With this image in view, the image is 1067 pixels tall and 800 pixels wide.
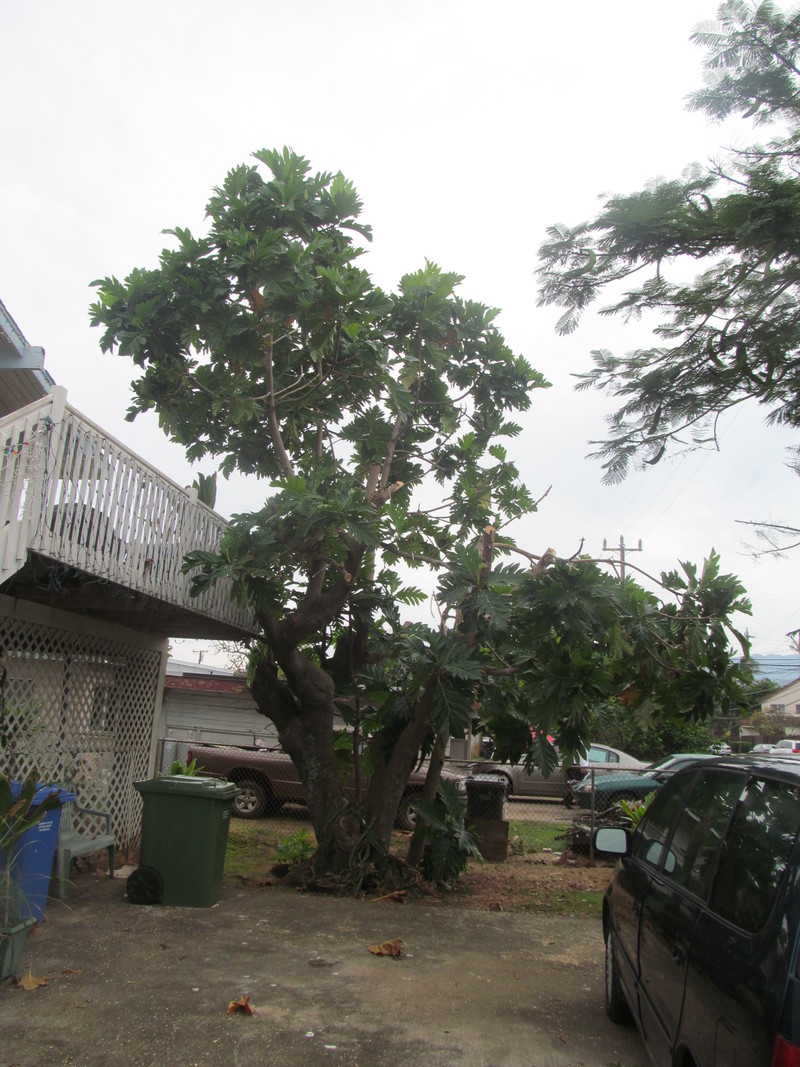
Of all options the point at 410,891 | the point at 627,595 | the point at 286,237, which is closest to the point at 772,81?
the point at 627,595

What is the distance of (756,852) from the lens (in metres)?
2.56

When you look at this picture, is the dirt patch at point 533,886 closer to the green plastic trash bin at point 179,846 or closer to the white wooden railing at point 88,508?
the green plastic trash bin at point 179,846

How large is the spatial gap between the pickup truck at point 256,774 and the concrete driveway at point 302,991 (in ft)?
18.1

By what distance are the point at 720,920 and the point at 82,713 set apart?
6.92 metres

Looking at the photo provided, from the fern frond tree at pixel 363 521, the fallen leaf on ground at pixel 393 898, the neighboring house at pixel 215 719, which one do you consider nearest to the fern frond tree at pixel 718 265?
the fern frond tree at pixel 363 521

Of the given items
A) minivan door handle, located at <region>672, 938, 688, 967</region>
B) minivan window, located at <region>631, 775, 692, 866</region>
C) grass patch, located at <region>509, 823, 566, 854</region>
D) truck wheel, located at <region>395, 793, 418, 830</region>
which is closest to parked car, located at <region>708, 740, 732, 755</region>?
grass patch, located at <region>509, 823, 566, 854</region>

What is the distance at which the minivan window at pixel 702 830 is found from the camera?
116 inches

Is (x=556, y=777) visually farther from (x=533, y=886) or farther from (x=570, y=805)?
(x=533, y=886)

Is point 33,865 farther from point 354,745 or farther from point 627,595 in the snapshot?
point 627,595

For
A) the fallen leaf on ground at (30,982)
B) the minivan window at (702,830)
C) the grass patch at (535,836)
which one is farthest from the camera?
the grass patch at (535,836)

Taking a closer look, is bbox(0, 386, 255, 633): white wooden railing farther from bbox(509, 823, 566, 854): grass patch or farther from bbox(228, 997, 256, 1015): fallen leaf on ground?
bbox(509, 823, 566, 854): grass patch

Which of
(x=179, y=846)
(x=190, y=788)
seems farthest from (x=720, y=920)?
(x=179, y=846)

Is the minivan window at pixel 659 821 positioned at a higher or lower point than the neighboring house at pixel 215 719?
lower

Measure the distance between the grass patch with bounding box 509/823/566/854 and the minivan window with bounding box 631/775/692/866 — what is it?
7.67 m
